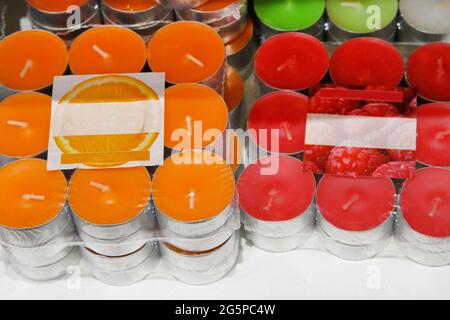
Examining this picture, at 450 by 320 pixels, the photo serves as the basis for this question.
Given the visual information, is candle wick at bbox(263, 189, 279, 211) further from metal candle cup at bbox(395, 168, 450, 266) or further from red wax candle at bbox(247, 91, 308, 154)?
metal candle cup at bbox(395, 168, 450, 266)

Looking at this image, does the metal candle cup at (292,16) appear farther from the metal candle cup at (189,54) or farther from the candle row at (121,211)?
the candle row at (121,211)

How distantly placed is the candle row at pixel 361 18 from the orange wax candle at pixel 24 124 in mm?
422

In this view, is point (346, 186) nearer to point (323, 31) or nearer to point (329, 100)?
point (329, 100)

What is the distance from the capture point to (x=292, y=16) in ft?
3.75

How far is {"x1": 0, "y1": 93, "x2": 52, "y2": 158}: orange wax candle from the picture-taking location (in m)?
1.01

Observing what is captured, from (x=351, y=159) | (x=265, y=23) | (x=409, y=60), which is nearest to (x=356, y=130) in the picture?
(x=351, y=159)

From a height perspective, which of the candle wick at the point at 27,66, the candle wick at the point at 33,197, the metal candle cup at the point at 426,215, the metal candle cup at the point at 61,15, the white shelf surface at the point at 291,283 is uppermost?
the metal candle cup at the point at 61,15

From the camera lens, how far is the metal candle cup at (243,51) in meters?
1.17

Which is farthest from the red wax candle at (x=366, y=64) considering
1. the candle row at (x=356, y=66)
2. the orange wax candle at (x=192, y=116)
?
the orange wax candle at (x=192, y=116)

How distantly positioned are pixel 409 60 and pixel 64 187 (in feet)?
2.01

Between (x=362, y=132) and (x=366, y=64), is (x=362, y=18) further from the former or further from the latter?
(x=362, y=132)
